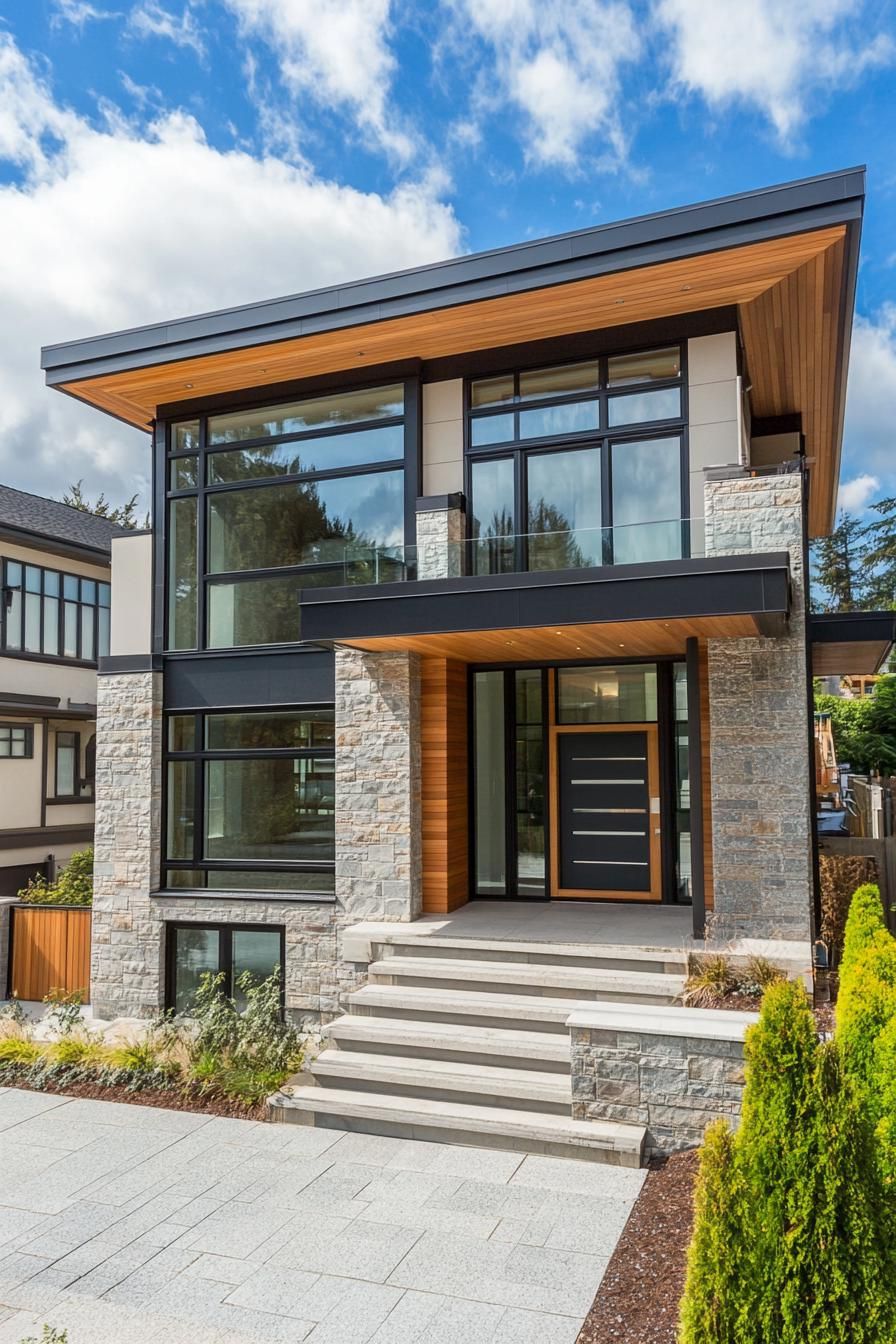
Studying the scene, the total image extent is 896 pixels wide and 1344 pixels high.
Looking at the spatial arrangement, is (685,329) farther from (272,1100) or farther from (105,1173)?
(105,1173)

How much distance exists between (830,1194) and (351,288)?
8190 millimetres

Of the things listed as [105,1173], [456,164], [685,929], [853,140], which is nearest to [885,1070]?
[685,929]

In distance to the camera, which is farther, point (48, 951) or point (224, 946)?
point (48, 951)

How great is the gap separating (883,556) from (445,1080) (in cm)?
3594

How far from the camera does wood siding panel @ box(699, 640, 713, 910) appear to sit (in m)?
8.02

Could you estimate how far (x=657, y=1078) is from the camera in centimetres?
571

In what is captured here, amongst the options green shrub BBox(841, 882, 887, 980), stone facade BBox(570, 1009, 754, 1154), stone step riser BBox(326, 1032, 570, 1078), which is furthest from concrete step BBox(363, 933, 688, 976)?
green shrub BBox(841, 882, 887, 980)

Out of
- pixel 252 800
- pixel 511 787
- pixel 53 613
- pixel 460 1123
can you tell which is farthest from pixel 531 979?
pixel 53 613

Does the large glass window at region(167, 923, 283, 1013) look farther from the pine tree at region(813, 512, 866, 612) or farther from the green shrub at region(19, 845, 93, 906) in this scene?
the pine tree at region(813, 512, 866, 612)

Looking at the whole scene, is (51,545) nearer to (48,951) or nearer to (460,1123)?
(48,951)

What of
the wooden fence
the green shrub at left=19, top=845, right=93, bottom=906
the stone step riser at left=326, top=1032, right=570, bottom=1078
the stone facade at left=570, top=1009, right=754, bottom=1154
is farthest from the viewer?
the green shrub at left=19, top=845, right=93, bottom=906

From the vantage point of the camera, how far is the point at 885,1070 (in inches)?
160

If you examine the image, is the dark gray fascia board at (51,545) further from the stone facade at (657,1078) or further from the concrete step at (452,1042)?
the stone facade at (657,1078)

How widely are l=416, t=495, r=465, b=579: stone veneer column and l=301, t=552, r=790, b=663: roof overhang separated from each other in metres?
0.60
